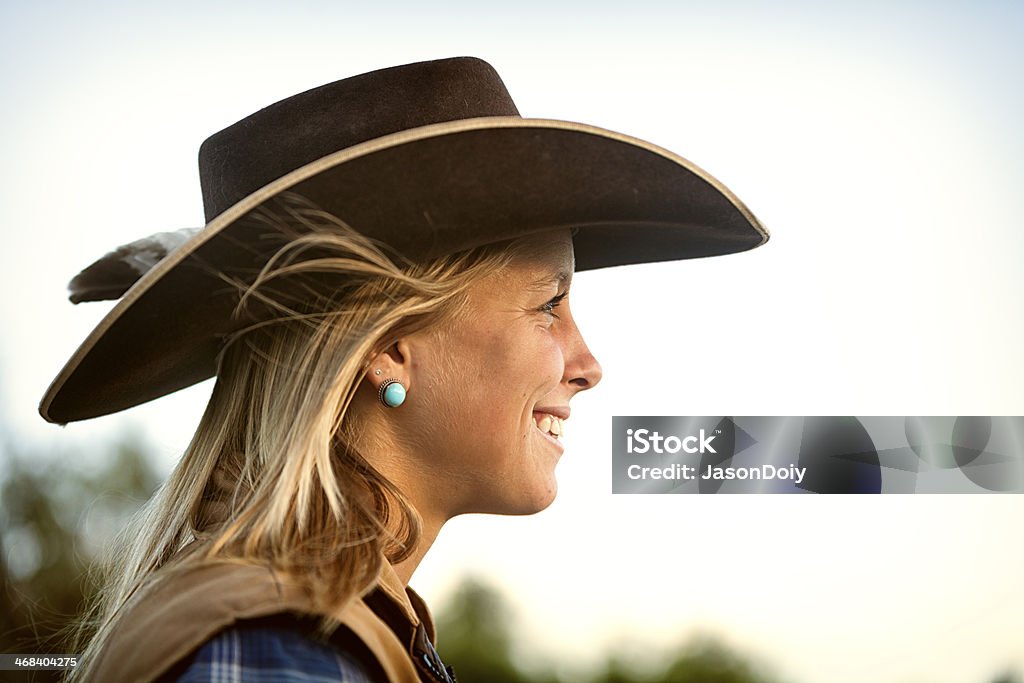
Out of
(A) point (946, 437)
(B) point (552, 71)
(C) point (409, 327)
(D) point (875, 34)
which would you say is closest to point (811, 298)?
(A) point (946, 437)

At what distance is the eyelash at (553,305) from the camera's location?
1.17m

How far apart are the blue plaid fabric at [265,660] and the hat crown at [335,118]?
0.45 metres

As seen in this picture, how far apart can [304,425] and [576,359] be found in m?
0.36

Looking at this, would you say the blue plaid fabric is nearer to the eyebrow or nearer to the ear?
the ear

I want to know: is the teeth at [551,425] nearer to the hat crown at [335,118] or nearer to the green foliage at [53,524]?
the hat crown at [335,118]

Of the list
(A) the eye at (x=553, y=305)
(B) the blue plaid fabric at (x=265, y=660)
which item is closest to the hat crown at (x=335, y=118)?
(A) the eye at (x=553, y=305)

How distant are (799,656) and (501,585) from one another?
90cm

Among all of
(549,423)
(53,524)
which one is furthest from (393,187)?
(53,524)

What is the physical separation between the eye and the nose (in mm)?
24

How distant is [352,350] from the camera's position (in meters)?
0.99

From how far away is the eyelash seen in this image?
117cm

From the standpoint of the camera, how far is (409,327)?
108cm

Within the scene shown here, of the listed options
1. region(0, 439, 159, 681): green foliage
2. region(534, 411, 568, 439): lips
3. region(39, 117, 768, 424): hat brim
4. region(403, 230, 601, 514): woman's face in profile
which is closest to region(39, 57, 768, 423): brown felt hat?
region(39, 117, 768, 424): hat brim

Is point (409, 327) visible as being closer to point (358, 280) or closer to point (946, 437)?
point (358, 280)
